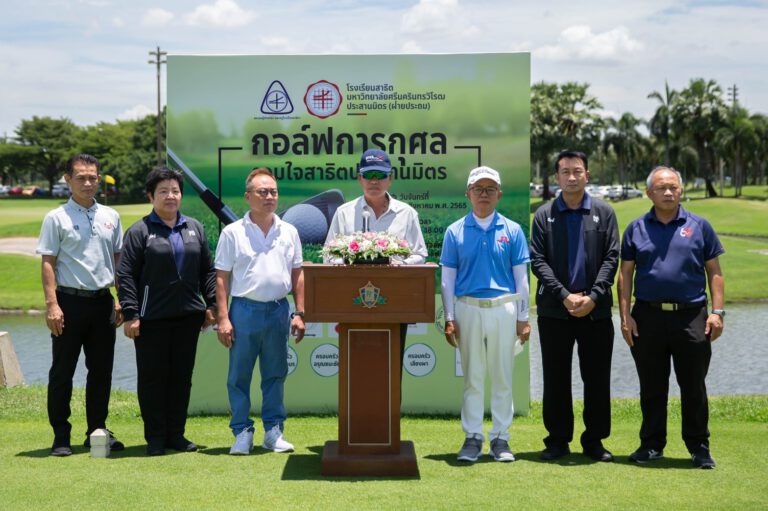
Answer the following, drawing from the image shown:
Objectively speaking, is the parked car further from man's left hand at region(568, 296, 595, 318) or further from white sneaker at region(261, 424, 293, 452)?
man's left hand at region(568, 296, 595, 318)

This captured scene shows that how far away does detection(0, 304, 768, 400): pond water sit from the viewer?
11273 mm

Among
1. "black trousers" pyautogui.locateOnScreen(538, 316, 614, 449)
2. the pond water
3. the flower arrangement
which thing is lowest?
the pond water

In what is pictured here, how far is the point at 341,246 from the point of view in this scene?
16.6 feet

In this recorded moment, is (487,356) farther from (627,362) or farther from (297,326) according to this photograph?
(627,362)

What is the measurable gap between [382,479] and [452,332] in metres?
0.96

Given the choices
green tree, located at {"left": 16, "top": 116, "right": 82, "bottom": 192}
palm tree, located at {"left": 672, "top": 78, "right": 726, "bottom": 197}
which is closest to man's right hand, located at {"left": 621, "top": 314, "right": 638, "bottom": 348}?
palm tree, located at {"left": 672, "top": 78, "right": 726, "bottom": 197}

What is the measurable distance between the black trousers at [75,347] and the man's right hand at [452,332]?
7.09 feet

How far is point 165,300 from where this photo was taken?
18.4 feet

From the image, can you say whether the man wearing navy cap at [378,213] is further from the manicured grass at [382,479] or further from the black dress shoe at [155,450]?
the black dress shoe at [155,450]

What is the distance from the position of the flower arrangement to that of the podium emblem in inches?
6.3

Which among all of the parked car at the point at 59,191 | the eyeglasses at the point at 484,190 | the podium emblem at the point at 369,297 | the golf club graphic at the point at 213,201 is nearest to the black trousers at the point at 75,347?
the golf club graphic at the point at 213,201

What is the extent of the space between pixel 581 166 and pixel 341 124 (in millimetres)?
2375

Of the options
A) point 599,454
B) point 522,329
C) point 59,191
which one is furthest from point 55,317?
point 59,191

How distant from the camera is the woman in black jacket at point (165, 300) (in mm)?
5605
